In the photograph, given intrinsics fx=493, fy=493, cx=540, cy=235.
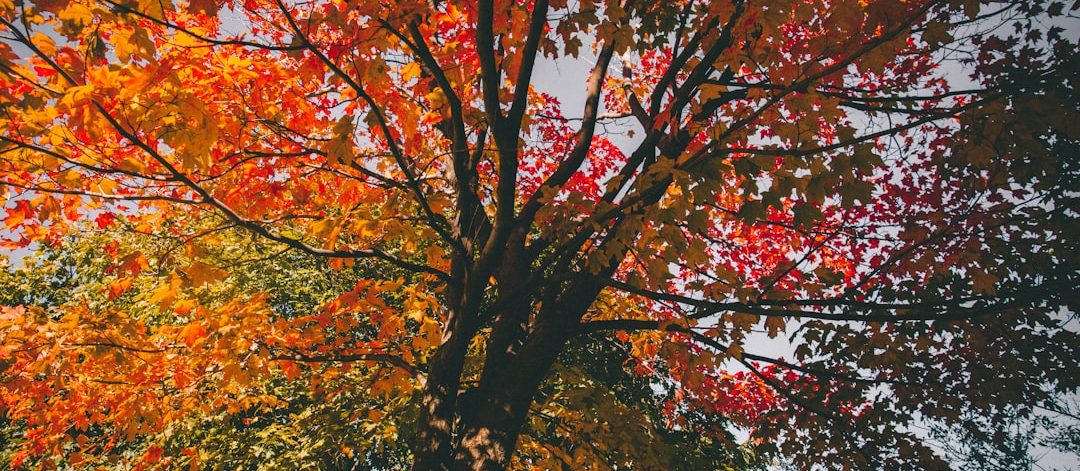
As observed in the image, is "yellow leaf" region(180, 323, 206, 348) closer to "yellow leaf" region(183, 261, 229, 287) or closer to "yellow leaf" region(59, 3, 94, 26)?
"yellow leaf" region(183, 261, 229, 287)

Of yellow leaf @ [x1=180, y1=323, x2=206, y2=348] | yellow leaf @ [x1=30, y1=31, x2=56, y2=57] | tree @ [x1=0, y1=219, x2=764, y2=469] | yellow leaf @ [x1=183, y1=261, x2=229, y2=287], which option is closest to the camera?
yellow leaf @ [x1=30, y1=31, x2=56, y2=57]

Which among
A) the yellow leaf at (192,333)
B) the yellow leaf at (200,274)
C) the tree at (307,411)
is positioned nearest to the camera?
the yellow leaf at (200,274)

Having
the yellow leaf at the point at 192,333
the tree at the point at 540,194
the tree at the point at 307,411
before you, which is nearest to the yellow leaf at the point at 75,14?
the tree at the point at 540,194

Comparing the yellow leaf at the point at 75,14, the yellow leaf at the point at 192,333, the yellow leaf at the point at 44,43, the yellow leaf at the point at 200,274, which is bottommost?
the yellow leaf at the point at 192,333

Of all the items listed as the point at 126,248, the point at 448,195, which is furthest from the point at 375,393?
the point at 126,248

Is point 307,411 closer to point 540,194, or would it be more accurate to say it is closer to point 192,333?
point 192,333

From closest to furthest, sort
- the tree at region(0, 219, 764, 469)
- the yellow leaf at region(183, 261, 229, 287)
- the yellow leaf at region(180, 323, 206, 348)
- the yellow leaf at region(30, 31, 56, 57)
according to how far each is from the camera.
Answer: the yellow leaf at region(30, 31, 56, 57) < the yellow leaf at region(183, 261, 229, 287) < the yellow leaf at region(180, 323, 206, 348) < the tree at region(0, 219, 764, 469)

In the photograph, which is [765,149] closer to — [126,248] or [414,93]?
[414,93]

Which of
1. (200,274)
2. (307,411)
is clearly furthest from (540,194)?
(307,411)

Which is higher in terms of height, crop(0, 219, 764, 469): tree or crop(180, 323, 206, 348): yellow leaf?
crop(0, 219, 764, 469): tree

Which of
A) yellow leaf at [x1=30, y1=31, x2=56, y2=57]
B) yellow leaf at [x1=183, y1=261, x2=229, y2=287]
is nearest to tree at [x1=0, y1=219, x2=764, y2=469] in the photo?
yellow leaf at [x1=183, y1=261, x2=229, y2=287]

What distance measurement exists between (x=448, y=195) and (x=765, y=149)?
2731 millimetres

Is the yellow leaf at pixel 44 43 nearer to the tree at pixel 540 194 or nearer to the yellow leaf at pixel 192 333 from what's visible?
the tree at pixel 540 194

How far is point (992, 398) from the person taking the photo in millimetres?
4199
